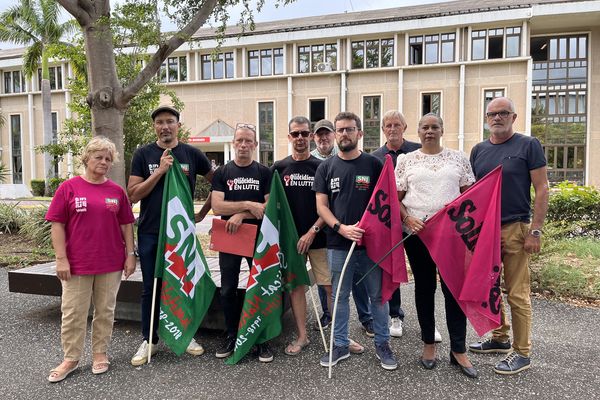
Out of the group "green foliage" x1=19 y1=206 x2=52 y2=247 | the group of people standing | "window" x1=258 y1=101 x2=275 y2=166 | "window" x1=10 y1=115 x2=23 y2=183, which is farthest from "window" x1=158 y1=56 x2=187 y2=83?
the group of people standing

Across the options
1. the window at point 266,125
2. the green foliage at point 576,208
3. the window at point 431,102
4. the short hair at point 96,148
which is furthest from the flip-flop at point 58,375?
the window at point 266,125

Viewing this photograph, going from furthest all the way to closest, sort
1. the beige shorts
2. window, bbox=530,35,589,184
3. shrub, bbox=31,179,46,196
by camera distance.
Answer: shrub, bbox=31,179,46,196 → window, bbox=530,35,589,184 → the beige shorts

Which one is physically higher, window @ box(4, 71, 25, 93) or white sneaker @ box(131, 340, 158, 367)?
window @ box(4, 71, 25, 93)

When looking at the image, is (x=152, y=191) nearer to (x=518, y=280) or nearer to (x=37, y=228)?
(x=518, y=280)

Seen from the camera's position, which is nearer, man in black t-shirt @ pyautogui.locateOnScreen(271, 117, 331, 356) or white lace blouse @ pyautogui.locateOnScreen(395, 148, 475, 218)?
white lace blouse @ pyautogui.locateOnScreen(395, 148, 475, 218)

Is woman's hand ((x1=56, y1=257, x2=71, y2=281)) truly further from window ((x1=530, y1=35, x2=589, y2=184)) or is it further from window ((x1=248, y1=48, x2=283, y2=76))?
window ((x1=530, y1=35, x2=589, y2=184))

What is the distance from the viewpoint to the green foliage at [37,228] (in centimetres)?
921

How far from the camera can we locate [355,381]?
346cm

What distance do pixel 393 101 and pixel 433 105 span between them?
2684 mm

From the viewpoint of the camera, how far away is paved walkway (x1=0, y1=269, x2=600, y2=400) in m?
3.28

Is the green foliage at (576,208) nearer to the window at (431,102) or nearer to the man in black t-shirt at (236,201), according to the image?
the man in black t-shirt at (236,201)

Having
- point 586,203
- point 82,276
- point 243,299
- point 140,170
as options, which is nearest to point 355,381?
point 243,299

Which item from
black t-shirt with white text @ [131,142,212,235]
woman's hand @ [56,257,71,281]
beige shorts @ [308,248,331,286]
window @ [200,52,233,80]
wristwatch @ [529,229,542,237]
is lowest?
beige shorts @ [308,248,331,286]

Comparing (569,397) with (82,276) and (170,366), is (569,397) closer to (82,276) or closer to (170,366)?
(170,366)
